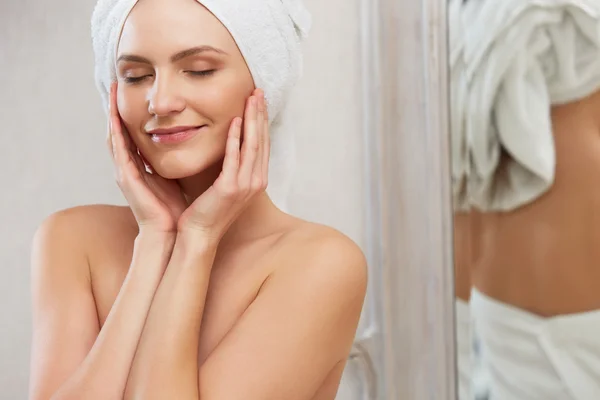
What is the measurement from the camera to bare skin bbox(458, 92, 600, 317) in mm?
994

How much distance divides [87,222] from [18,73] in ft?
0.99

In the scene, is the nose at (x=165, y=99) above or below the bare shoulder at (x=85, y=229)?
above

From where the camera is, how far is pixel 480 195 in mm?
1135

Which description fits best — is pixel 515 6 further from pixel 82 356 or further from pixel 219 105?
pixel 82 356

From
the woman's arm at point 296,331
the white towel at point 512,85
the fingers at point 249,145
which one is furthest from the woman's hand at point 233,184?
the white towel at point 512,85

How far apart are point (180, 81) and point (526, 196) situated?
24.4 inches

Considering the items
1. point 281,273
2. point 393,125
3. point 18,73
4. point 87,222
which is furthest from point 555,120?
point 18,73

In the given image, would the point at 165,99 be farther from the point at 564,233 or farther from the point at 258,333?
the point at 564,233

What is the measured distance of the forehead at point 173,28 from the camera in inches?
29.9

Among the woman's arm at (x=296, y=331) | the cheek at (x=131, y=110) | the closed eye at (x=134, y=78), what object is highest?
the closed eye at (x=134, y=78)

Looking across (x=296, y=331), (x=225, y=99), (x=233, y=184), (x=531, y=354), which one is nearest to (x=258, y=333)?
(x=296, y=331)

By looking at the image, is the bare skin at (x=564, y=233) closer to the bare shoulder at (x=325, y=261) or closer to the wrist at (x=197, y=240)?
the bare shoulder at (x=325, y=261)

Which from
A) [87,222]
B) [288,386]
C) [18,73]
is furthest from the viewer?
[18,73]

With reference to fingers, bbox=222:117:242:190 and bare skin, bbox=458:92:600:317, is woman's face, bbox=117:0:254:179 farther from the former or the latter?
bare skin, bbox=458:92:600:317
